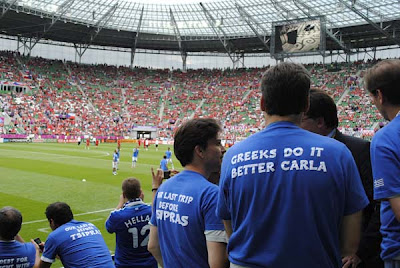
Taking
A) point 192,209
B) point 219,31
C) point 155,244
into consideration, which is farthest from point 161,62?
point 192,209

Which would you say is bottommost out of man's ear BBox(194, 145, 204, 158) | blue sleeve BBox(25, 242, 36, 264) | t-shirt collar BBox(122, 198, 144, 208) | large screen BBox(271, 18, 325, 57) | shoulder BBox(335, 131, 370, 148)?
blue sleeve BBox(25, 242, 36, 264)

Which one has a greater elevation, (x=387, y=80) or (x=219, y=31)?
(x=219, y=31)

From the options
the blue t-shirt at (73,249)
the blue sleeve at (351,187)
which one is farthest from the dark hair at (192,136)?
the blue t-shirt at (73,249)

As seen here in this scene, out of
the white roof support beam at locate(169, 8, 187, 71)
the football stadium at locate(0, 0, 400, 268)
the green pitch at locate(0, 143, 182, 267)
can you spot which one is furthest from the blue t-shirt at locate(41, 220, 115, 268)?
the white roof support beam at locate(169, 8, 187, 71)

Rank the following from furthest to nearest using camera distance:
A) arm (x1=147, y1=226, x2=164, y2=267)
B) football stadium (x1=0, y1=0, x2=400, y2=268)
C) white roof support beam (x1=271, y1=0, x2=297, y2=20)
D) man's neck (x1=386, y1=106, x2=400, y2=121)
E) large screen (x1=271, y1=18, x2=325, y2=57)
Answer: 1. white roof support beam (x1=271, y1=0, x2=297, y2=20)
2. football stadium (x1=0, y1=0, x2=400, y2=268)
3. large screen (x1=271, y1=18, x2=325, y2=57)
4. arm (x1=147, y1=226, x2=164, y2=267)
5. man's neck (x1=386, y1=106, x2=400, y2=121)

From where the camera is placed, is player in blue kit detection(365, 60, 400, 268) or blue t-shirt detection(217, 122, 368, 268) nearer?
blue t-shirt detection(217, 122, 368, 268)

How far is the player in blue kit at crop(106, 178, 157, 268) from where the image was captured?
18.2 ft

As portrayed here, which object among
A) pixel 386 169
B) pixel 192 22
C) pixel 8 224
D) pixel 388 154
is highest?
pixel 192 22

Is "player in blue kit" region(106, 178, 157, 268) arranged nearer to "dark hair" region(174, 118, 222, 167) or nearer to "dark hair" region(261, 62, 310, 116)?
"dark hair" region(174, 118, 222, 167)

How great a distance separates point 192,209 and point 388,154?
1.51m

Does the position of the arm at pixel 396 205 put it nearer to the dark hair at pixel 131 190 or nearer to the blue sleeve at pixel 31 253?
the dark hair at pixel 131 190

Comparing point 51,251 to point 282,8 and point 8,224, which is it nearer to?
point 8,224

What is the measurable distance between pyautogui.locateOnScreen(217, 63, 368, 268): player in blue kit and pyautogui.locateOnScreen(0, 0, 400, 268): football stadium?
125 ft

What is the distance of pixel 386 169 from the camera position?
2789mm
